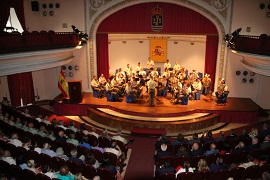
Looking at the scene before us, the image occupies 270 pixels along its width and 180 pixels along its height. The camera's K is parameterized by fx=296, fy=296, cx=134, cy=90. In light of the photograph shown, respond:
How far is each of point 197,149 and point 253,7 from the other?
7914 millimetres

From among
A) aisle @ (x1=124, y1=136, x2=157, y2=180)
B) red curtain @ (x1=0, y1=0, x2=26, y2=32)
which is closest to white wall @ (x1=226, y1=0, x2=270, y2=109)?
aisle @ (x1=124, y1=136, x2=157, y2=180)

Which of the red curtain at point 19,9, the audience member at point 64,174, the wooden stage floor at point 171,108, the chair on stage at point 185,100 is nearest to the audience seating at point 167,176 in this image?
the audience member at point 64,174

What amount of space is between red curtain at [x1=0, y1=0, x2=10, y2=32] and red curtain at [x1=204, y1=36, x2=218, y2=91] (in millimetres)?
8807

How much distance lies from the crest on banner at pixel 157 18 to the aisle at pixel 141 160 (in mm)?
5520

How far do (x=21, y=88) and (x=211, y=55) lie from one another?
8911 millimetres

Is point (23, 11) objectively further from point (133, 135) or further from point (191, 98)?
point (191, 98)

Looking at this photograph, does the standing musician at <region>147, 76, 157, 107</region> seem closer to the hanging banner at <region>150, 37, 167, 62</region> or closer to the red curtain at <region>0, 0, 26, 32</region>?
the hanging banner at <region>150, 37, 167, 62</region>

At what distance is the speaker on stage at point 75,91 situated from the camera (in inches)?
491

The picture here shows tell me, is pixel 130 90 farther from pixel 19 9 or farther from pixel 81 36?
pixel 19 9

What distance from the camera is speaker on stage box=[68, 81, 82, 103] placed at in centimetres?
1246

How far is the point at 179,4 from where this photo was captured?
13.0m

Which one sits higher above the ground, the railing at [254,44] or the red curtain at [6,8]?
the red curtain at [6,8]

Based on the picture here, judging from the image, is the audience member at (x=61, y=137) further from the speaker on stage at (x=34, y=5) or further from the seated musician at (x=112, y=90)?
the speaker on stage at (x=34, y=5)

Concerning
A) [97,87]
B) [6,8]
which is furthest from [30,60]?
[97,87]
